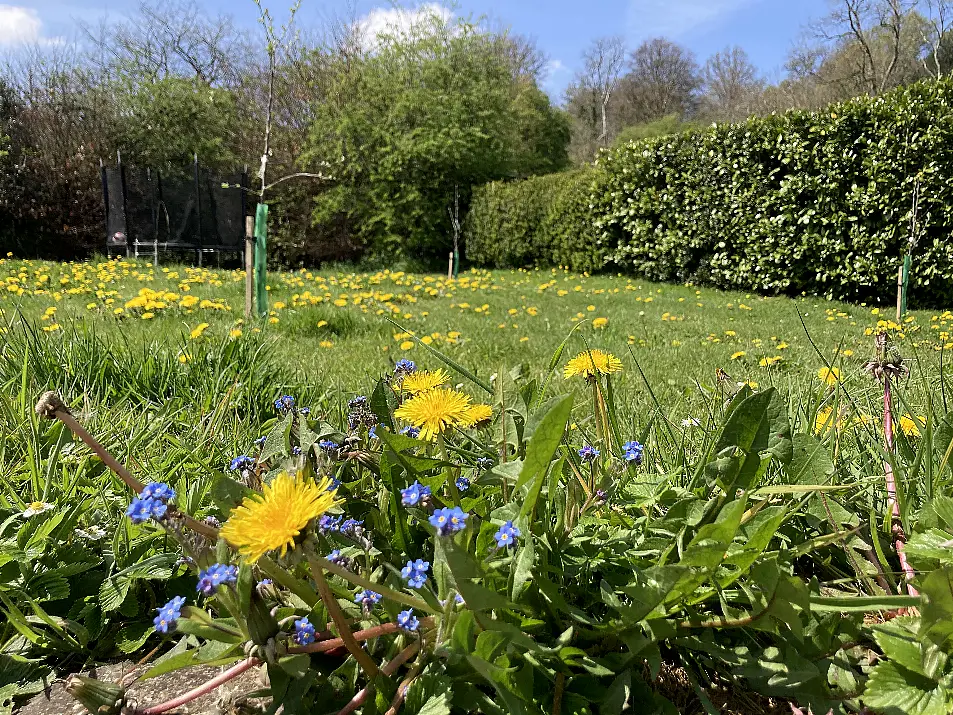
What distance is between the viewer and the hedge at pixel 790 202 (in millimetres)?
7832

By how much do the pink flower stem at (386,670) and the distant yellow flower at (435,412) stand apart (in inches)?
12.1

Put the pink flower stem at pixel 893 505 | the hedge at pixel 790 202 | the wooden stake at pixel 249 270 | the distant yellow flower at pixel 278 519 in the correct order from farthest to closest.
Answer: the hedge at pixel 790 202, the wooden stake at pixel 249 270, the pink flower stem at pixel 893 505, the distant yellow flower at pixel 278 519

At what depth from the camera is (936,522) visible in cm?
93

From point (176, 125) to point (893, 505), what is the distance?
58.4ft

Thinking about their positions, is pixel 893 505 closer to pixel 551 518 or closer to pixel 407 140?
pixel 551 518

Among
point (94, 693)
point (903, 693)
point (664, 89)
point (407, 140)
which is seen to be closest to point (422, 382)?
point (94, 693)

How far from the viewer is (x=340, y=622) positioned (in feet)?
2.34

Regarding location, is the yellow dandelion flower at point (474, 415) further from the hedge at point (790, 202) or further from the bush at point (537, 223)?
the bush at point (537, 223)

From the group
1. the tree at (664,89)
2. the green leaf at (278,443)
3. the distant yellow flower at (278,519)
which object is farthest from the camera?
the tree at (664,89)

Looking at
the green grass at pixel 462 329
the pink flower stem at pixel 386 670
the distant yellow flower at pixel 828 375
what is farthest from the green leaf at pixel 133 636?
the distant yellow flower at pixel 828 375

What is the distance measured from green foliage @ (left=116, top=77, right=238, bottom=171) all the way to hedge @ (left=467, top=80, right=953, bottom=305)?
31.0 ft

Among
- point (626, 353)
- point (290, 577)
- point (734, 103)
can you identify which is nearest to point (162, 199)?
point (626, 353)

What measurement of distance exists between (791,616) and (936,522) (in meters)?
0.38

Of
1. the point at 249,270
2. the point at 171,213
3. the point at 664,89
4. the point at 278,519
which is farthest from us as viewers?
the point at 664,89
